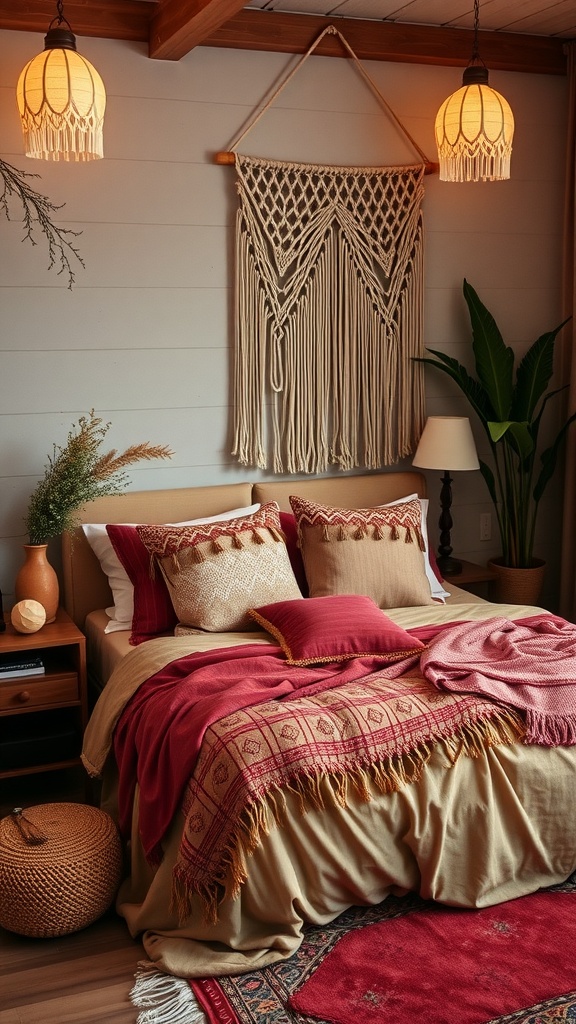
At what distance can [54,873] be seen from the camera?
2.69m

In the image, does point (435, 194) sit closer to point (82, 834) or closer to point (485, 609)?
point (485, 609)

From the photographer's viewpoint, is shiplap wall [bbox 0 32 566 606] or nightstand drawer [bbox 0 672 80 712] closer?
nightstand drawer [bbox 0 672 80 712]

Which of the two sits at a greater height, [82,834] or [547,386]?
[547,386]

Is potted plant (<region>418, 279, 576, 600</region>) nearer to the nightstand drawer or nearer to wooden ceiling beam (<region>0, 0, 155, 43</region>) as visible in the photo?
wooden ceiling beam (<region>0, 0, 155, 43</region>)

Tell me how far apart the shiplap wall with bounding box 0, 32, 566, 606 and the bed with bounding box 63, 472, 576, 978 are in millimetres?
964

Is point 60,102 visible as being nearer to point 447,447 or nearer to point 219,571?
point 219,571

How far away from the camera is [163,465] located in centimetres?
404

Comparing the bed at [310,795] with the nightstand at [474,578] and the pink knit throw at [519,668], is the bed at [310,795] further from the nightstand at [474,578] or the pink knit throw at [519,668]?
the nightstand at [474,578]

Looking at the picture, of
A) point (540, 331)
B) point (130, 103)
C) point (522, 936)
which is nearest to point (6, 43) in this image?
point (130, 103)

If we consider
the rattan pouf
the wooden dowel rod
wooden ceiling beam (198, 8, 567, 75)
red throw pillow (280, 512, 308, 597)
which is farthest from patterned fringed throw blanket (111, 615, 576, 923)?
wooden ceiling beam (198, 8, 567, 75)

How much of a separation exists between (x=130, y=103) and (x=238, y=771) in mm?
2485

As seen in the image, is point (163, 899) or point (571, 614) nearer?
point (163, 899)

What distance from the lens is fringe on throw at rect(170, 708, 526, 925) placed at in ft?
8.32

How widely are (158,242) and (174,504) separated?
98 centimetres
